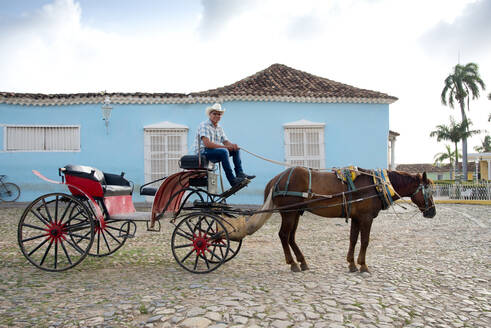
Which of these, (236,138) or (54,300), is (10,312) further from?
(236,138)

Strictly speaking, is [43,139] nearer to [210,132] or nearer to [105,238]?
[105,238]

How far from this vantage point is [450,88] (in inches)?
1206

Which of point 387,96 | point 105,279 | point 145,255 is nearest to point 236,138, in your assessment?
point 387,96

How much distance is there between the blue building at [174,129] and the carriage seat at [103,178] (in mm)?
6155

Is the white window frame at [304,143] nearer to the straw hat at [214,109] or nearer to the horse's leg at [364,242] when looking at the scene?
the straw hat at [214,109]

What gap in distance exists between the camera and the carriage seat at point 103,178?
4957 mm

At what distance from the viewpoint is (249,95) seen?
12.4 metres

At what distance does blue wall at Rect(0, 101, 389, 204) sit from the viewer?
473 inches

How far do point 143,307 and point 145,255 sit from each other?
99.2 inches

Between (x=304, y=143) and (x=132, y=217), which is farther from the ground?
(x=304, y=143)

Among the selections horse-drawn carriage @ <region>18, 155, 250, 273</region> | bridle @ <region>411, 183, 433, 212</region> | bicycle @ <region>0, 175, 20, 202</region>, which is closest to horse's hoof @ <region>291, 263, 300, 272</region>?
horse-drawn carriage @ <region>18, 155, 250, 273</region>

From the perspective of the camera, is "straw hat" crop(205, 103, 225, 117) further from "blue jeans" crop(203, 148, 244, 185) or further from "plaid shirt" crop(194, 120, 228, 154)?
"blue jeans" crop(203, 148, 244, 185)

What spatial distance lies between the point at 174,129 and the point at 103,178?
7.10 metres

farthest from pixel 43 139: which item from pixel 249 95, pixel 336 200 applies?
pixel 336 200
